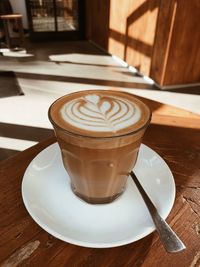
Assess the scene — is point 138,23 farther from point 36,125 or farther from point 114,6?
point 36,125

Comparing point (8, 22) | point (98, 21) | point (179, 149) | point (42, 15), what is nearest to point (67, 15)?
point (42, 15)

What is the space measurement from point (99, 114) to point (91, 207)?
15 cm

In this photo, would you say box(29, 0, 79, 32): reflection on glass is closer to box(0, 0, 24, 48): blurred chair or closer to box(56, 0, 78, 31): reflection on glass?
box(56, 0, 78, 31): reflection on glass

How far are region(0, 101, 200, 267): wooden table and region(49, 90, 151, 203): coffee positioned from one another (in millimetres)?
89

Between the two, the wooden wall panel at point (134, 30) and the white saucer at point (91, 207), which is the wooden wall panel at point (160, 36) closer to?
the wooden wall panel at point (134, 30)

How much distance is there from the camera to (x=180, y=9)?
6.03 feet

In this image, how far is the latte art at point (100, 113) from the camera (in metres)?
0.37

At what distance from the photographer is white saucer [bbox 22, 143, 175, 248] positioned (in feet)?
1.18

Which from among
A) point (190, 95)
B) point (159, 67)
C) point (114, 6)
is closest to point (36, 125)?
point (159, 67)

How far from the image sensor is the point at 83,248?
365 millimetres

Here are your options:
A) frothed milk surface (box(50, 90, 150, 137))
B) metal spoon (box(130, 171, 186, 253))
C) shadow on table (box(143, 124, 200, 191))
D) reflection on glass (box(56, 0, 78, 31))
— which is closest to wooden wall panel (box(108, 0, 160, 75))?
reflection on glass (box(56, 0, 78, 31))

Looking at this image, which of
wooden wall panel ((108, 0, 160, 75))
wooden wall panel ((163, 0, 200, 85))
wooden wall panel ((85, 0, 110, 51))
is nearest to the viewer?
wooden wall panel ((163, 0, 200, 85))

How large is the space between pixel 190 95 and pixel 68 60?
4.65ft

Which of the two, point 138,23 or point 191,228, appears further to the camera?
point 138,23
